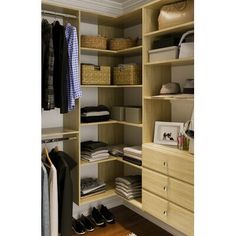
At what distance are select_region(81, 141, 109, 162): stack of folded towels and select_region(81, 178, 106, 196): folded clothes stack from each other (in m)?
0.30

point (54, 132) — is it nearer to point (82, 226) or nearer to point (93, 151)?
point (93, 151)

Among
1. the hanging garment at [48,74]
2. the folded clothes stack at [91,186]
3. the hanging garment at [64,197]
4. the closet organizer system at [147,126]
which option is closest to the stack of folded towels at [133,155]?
the closet organizer system at [147,126]

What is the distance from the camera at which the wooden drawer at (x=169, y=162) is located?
1.97m

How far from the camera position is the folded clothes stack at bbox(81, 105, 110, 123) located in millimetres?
2658

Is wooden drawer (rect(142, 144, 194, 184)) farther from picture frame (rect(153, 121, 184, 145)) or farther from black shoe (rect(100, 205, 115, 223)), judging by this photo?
black shoe (rect(100, 205, 115, 223))

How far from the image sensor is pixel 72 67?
2.27 metres

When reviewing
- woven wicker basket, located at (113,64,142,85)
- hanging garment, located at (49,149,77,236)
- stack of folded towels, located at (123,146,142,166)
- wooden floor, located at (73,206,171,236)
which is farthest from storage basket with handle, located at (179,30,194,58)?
wooden floor, located at (73,206,171,236)

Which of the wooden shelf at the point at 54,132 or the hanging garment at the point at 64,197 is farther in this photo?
the wooden shelf at the point at 54,132

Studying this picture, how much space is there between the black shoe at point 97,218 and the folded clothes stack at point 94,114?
42.2 inches

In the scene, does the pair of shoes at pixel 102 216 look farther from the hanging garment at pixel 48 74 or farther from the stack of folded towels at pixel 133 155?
the hanging garment at pixel 48 74
